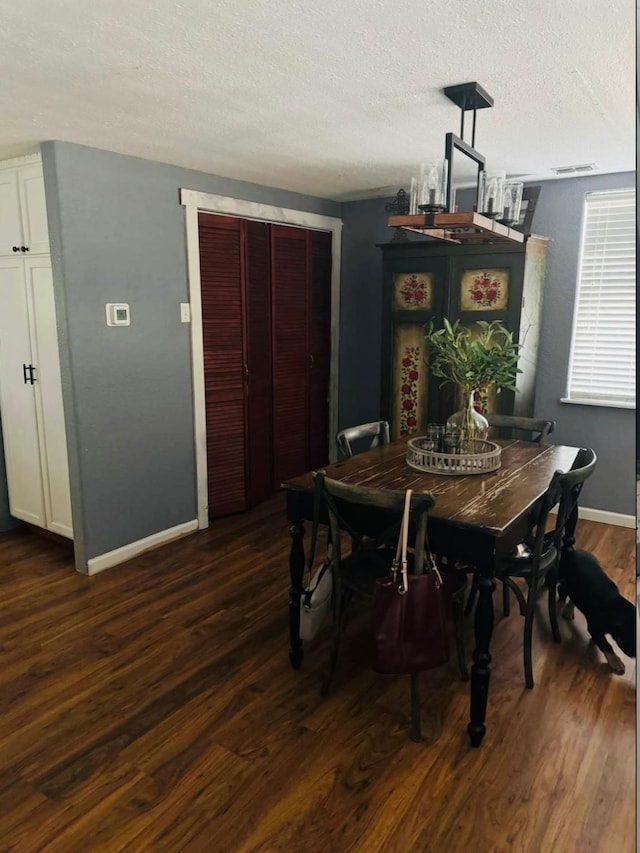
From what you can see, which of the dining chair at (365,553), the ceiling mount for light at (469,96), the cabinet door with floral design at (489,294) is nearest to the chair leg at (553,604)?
the dining chair at (365,553)

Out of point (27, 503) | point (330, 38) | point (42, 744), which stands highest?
point (330, 38)

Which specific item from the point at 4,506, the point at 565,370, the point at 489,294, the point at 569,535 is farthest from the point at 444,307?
the point at 4,506

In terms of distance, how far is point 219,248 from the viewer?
3793mm

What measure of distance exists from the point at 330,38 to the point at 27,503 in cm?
313

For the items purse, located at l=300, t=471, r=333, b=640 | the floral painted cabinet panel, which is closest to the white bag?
purse, located at l=300, t=471, r=333, b=640

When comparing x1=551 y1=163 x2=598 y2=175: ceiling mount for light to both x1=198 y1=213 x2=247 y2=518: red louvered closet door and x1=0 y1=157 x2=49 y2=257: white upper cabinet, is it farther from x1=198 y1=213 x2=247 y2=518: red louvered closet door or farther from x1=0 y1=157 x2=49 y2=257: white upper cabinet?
x1=0 y1=157 x2=49 y2=257: white upper cabinet

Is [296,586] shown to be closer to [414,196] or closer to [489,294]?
[414,196]

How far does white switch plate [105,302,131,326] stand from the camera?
320 cm

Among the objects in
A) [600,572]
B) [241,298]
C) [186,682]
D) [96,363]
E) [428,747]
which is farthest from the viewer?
[241,298]

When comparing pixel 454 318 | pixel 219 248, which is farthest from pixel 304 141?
pixel 454 318

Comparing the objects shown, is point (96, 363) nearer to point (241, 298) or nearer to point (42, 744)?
point (241, 298)

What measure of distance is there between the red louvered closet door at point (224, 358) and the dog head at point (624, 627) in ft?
8.24

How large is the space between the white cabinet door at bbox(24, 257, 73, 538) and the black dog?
264 centimetres

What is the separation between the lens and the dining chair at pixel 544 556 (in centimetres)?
224
